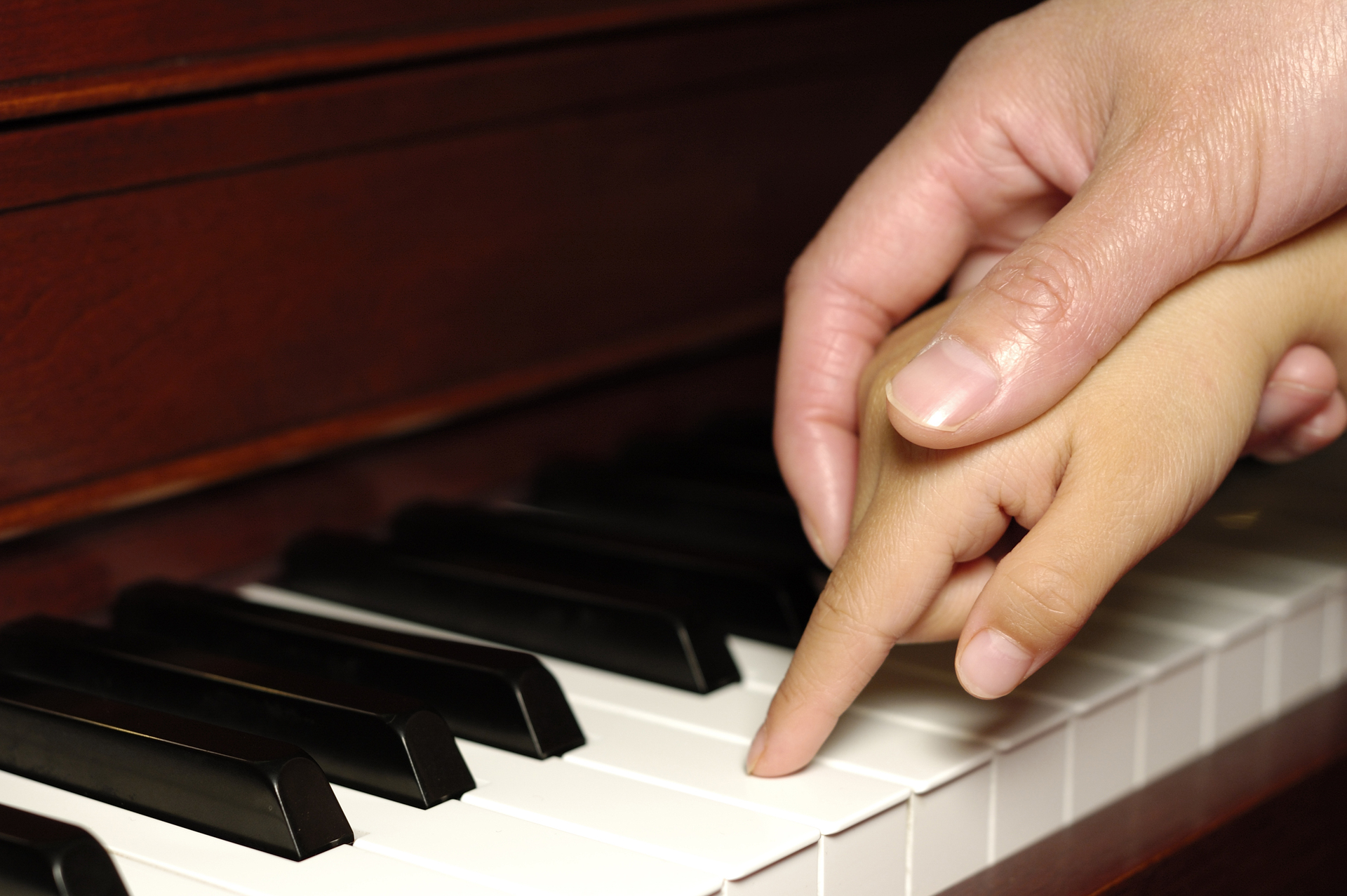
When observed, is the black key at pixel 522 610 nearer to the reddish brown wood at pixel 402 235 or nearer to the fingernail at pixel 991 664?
the reddish brown wood at pixel 402 235

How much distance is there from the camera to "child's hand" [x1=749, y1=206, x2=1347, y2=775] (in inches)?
31.8

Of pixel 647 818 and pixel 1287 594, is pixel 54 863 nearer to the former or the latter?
pixel 647 818

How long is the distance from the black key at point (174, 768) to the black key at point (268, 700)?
5 centimetres

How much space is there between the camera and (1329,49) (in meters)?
0.83

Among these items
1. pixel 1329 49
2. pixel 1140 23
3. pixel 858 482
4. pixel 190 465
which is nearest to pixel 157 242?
pixel 190 465

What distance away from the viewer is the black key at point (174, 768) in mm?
814

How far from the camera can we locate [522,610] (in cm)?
113

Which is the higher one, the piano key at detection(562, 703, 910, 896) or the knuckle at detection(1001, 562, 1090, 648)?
the knuckle at detection(1001, 562, 1090, 648)

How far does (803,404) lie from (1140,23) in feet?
1.17

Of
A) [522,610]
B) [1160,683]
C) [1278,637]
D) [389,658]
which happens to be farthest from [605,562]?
[1278,637]

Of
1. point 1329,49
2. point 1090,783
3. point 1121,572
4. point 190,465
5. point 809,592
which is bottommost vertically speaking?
point 1090,783

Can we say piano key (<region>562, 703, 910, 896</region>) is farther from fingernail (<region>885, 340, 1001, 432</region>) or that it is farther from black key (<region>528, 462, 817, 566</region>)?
black key (<region>528, 462, 817, 566</region>)

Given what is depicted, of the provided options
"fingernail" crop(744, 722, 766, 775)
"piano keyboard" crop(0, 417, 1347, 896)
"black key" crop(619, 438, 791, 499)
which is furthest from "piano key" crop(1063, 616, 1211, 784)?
"black key" crop(619, 438, 791, 499)

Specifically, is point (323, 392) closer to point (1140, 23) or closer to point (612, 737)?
point (612, 737)
